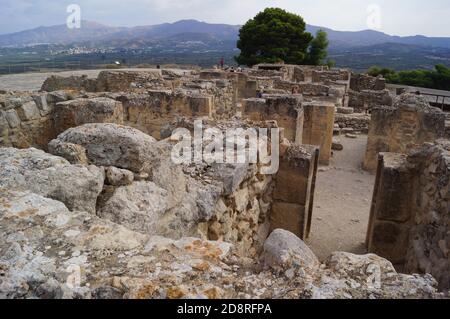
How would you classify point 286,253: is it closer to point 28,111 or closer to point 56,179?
point 56,179

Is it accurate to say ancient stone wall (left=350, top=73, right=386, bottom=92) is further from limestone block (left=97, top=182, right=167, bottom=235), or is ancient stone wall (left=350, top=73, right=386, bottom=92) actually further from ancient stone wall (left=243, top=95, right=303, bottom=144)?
limestone block (left=97, top=182, right=167, bottom=235)

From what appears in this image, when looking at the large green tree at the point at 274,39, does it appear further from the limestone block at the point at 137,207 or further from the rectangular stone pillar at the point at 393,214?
the limestone block at the point at 137,207

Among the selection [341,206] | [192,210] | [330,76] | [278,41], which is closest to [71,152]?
[192,210]

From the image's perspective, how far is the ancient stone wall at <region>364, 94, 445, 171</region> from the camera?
384 inches

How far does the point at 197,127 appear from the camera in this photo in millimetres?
6277

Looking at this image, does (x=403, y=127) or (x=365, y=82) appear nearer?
(x=403, y=127)

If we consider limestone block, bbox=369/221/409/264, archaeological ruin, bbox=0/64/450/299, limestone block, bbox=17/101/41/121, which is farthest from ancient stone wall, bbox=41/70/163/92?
limestone block, bbox=369/221/409/264

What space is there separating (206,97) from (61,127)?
376 cm

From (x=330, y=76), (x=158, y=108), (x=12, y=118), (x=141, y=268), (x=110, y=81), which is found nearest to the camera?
(x=141, y=268)

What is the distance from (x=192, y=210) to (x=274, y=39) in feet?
111

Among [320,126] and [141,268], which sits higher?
[141,268]

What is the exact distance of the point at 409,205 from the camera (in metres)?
5.59

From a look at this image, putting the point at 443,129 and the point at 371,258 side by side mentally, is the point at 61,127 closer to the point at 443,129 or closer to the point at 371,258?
the point at 371,258
